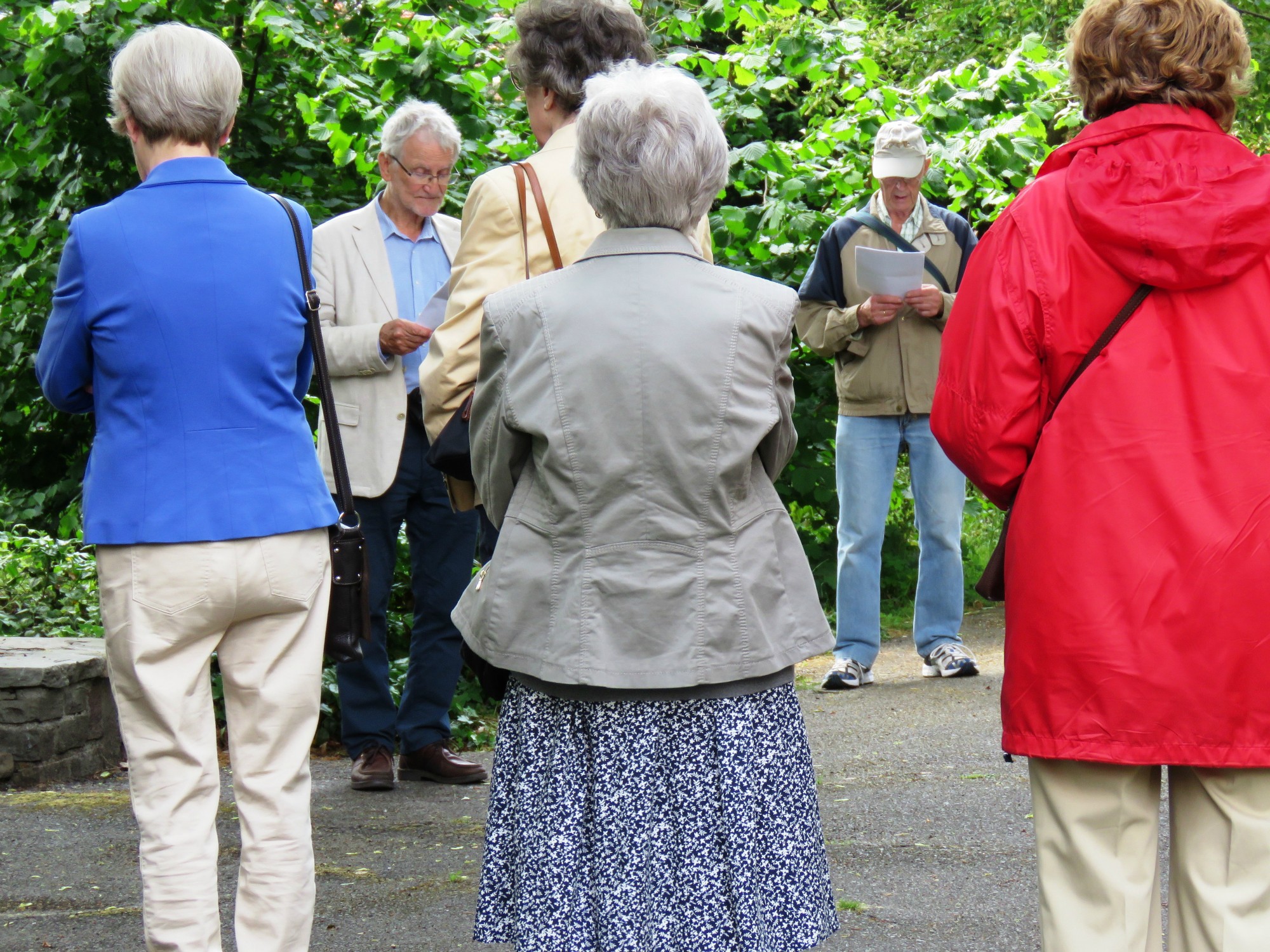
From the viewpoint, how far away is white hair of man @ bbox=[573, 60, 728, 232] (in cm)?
274

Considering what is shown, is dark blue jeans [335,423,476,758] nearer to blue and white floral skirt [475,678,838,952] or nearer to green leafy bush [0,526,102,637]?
green leafy bush [0,526,102,637]

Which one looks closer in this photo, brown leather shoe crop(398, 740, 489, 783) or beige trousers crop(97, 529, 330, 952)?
beige trousers crop(97, 529, 330, 952)

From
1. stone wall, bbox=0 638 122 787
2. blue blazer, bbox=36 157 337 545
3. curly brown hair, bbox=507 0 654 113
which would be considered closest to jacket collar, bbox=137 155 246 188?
blue blazer, bbox=36 157 337 545

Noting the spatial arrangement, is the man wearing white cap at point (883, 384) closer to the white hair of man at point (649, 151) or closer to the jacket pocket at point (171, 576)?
the white hair of man at point (649, 151)

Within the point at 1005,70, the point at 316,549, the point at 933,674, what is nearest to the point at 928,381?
the point at 933,674

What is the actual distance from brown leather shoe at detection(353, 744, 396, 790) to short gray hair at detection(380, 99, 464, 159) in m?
2.03

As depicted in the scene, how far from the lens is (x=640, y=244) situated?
109 inches

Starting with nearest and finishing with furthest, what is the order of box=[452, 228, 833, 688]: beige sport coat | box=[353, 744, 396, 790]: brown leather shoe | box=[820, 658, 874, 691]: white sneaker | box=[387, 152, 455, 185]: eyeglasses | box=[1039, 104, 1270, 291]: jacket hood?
box=[1039, 104, 1270, 291]: jacket hood, box=[452, 228, 833, 688]: beige sport coat, box=[387, 152, 455, 185]: eyeglasses, box=[353, 744, 396, 790]: brown leather shoe, box=[820, 658, 874, 691]: white sneaker

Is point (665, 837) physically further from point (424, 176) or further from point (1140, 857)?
point (424, 176)

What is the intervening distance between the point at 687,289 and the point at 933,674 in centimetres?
474

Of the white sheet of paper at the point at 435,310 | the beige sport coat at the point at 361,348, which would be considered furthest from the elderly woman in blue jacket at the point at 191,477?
the beige sport coat at the point at 361,348

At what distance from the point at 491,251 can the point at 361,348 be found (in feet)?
4.78

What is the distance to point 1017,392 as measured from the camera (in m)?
2.76

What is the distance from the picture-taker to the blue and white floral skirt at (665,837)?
2.79 m
